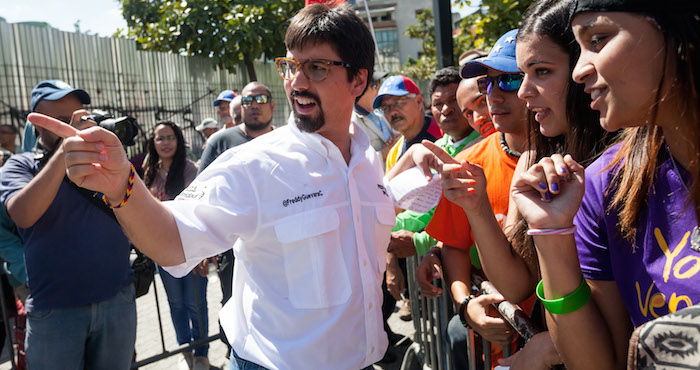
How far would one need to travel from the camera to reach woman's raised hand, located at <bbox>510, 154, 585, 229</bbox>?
1.32 meters

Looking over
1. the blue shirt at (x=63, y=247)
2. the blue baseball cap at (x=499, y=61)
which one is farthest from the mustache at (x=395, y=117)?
the blue shirt at (x=63, y=247)

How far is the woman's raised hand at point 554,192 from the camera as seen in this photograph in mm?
1316

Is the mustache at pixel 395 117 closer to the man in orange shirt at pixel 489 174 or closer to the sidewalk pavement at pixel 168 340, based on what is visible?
the sidewalk pavement at pixel 168 340

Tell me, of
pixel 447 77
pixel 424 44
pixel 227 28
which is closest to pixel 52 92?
pixel 447 77

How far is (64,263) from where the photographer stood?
2848mm

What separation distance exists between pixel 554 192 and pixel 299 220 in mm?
883

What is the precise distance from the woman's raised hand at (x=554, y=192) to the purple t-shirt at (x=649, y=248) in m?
0.11

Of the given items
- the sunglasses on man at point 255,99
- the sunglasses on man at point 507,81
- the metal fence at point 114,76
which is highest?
the metal fence at point 114,76

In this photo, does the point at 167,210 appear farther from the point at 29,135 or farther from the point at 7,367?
the point at 7,367

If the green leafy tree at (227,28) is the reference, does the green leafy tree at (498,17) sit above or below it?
below

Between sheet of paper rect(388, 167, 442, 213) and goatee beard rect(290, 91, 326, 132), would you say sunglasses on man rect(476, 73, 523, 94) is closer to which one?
sheet of paper rect(388, 167, 442, 213)

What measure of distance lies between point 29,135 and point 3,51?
19.5ft

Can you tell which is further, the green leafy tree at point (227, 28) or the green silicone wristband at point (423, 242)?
the green leafy tree at point (227, 28)

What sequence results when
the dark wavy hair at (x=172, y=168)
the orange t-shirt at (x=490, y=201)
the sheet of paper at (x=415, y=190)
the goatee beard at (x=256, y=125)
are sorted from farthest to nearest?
the goatee beard at (x=256, y=125), the dark wavy hair at (x=172, y=168), the orange t-shirt at (x=490, y=201), the sheet of paper at (x=415, y=190)
